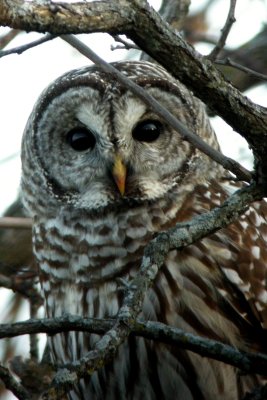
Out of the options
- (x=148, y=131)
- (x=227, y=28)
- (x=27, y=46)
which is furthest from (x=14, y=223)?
(x=27, y=46)

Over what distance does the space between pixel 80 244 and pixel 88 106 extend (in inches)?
28.9

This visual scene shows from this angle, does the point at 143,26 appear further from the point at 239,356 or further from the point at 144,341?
the point at 144,341

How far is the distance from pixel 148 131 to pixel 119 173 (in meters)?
0.34

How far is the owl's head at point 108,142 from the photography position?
14.6ft

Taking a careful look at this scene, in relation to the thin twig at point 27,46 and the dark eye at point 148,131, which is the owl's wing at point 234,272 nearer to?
the dark eye at point 148,131

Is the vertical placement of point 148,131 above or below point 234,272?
above

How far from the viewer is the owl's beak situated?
4.34m

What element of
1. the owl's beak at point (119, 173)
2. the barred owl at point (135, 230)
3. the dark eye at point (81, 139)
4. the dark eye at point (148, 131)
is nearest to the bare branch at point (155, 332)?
the barred owl at point (135, 230)

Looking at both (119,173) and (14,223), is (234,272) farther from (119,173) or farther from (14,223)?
(14,223)

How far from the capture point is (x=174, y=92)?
4.73m

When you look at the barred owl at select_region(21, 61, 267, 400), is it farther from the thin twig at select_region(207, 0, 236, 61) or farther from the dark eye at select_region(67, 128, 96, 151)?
the thin twig at select_region(207, 0, 236, 61)

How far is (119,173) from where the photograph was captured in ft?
14.3

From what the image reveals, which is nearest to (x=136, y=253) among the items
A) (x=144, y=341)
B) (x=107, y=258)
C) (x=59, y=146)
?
(x=107, y=258)

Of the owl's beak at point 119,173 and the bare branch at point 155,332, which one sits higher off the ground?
the owl's beak at point 119,173
